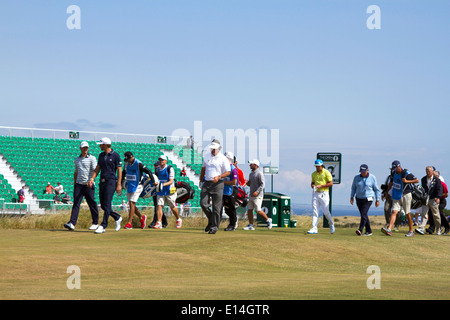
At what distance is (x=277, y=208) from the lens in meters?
26.5

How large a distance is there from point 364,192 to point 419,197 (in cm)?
281

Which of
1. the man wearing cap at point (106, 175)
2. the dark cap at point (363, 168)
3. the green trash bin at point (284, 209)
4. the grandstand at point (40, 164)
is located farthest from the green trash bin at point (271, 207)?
the grandstand at point (40, 164)

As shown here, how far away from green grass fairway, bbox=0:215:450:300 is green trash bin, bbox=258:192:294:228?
8129mm

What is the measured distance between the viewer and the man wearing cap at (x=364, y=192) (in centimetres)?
1856

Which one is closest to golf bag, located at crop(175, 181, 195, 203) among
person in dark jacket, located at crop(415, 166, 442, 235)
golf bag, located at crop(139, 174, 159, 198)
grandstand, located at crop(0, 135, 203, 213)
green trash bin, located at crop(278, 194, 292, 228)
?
golf bag, located at crop(139, 174, 159, 198)

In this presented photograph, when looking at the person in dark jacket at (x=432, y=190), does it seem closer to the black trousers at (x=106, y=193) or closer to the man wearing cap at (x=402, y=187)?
the man wearing cap at (x=402, y=187)

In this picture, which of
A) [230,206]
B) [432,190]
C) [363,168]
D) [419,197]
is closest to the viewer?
[363,168]

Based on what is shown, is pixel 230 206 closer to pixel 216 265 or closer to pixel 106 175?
pixel 106 175

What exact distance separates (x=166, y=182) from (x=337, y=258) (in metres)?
6.26

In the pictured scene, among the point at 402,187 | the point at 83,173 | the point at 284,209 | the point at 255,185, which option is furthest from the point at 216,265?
the point at 284,209

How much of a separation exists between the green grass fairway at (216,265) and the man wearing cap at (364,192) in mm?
815

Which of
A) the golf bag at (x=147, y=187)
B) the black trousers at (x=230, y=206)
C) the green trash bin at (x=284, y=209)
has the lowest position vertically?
the green trash bin at (x=284, y=209)

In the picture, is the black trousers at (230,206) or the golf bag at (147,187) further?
the golf bag at (147,187)
